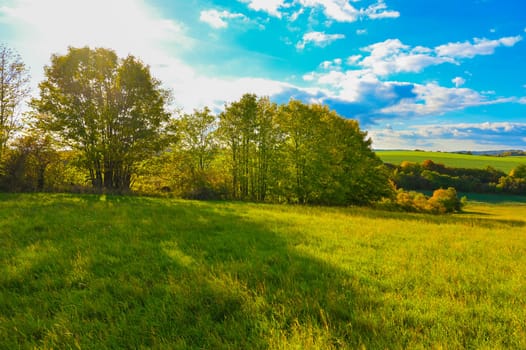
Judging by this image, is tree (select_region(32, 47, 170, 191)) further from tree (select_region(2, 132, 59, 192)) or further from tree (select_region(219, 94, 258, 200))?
tree (select_region(219, 94, 258, 200))

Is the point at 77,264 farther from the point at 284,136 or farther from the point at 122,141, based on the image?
the point at 284,136

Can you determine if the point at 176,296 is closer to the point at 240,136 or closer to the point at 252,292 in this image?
the point at 252,292

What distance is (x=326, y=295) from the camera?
11.9ft

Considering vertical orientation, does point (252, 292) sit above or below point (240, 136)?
below

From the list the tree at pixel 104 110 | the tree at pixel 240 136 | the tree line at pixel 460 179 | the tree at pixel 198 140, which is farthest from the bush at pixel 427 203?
the tree at pixel 104 110

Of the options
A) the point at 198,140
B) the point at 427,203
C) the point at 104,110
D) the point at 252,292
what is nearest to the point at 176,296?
the point at 252,292

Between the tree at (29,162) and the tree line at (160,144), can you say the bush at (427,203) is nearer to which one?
the tree line at (160,144)

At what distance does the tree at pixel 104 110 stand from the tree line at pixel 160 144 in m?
0.08

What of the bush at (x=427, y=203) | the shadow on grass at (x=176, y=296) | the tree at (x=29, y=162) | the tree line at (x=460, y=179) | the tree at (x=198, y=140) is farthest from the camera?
the tree line at (x=460, y=179)

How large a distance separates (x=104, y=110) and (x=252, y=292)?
24.0 meters

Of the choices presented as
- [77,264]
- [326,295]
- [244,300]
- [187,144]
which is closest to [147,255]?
[77,264]

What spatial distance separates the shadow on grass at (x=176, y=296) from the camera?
2.75 m

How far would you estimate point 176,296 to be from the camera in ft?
11.7

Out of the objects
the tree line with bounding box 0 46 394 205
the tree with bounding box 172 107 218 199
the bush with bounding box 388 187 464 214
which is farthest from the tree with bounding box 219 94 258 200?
the bush with bounding box 388 187 464 214
